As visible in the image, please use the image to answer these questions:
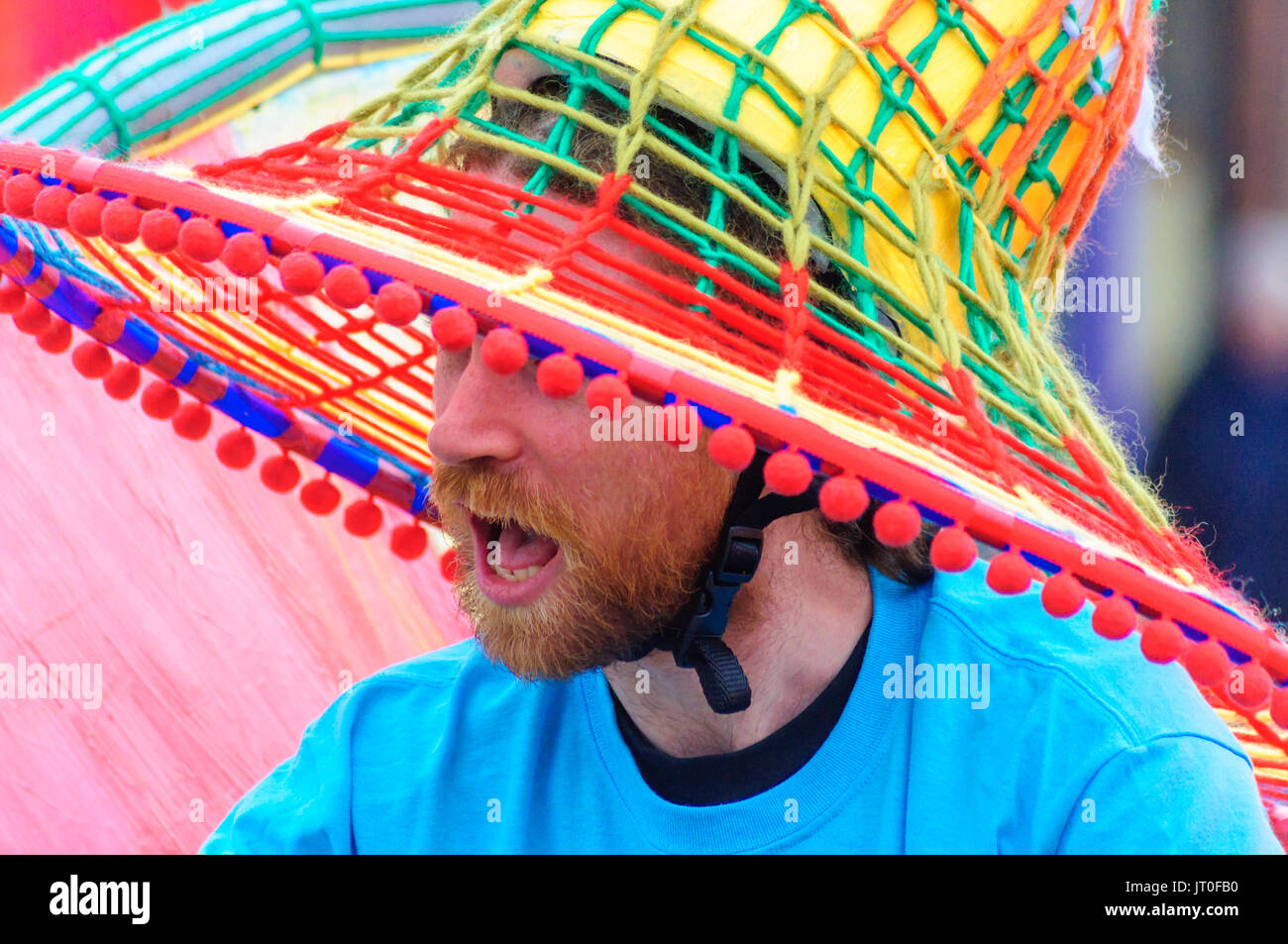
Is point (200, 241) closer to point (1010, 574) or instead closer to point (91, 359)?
point (1010, 574)

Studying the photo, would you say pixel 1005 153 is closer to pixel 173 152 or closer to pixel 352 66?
pixel 352 66

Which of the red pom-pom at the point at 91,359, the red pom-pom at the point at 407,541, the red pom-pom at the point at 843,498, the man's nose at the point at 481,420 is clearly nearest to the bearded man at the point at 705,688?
the man's nose at the point at 481,420

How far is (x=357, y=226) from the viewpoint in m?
0.72

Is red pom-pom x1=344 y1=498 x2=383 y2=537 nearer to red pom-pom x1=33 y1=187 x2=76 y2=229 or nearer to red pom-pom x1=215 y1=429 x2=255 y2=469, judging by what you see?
red pom-pom x1=215 y1=429 x2=255 y2=469

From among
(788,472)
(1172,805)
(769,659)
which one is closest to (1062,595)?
(788,472)

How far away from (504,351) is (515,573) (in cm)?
41

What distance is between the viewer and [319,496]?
1268 millimetres

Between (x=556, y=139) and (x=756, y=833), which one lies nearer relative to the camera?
(x=556, y=139)

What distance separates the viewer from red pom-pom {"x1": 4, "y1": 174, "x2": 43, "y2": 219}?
0.75 meters

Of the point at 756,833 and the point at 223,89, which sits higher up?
the point at 223,89

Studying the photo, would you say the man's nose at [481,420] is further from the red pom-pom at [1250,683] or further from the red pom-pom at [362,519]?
the red pom-pom at [1250,683]
